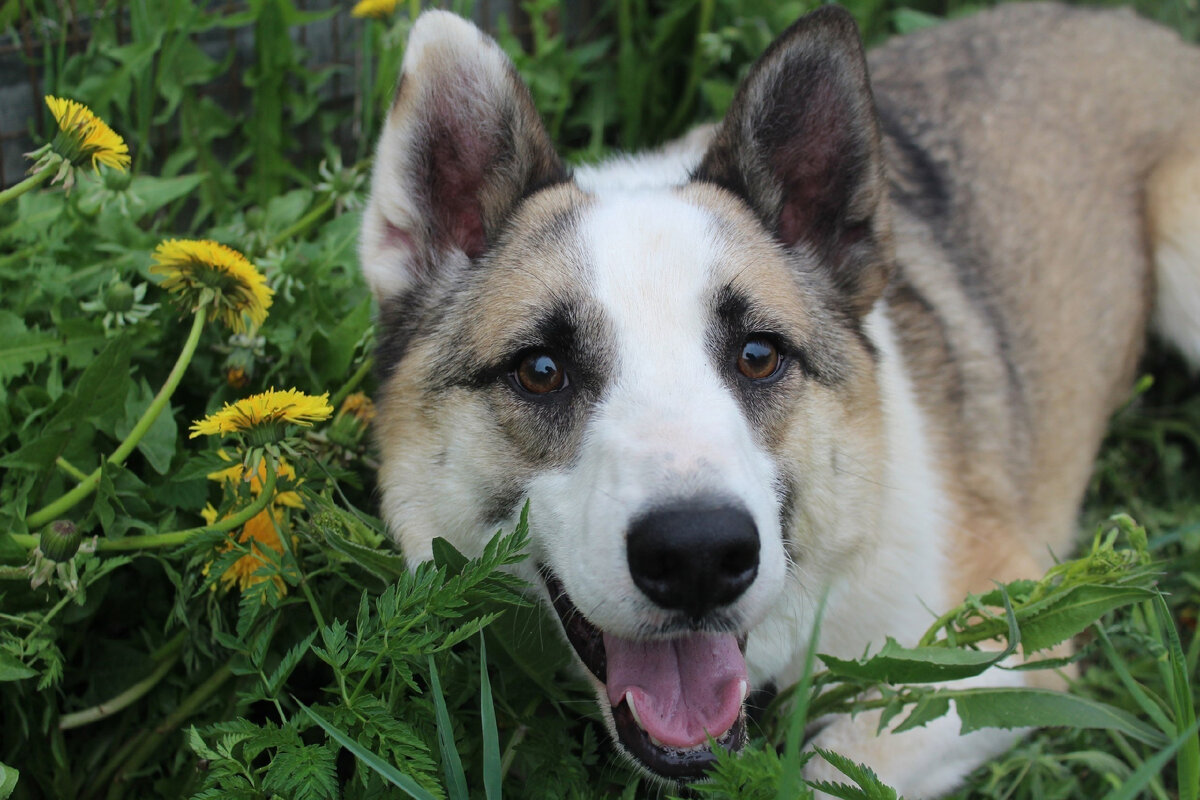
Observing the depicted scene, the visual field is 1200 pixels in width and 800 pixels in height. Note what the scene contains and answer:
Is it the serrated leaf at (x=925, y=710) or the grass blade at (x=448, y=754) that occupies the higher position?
the grass blade at (x=448, y=754)

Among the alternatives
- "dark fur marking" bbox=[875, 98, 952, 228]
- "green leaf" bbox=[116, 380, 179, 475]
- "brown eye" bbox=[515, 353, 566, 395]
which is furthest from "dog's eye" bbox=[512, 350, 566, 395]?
"dark fur marking" bbox=[875, 98, 952, 228]

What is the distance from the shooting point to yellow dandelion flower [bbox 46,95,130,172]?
217 centimetres

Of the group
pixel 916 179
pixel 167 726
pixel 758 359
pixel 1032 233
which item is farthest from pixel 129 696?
pixel 1032 233

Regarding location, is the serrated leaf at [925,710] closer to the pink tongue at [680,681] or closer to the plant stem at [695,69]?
the pink tongue at [680,681]

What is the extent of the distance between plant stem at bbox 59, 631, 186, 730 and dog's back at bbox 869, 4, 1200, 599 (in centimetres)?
209

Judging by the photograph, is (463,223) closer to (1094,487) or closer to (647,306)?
(647,306)

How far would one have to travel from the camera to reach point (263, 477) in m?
2.34

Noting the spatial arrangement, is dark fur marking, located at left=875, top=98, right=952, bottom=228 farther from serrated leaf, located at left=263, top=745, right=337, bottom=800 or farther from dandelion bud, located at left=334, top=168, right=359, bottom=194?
serrated leaf, located at left=263, top=745, right=337, bottom=800

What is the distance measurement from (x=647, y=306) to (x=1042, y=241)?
2052 mm

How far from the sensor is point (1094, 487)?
12.6 ft

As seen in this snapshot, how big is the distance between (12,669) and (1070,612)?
213 cm

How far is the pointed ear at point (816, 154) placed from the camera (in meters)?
2.33

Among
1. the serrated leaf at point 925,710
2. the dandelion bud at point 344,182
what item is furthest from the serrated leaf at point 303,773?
the dandelion bud at point 344,182

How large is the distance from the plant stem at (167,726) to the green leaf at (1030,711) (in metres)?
1.63
